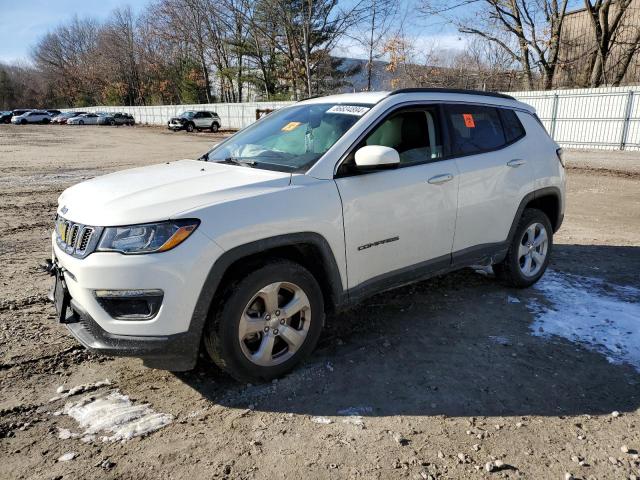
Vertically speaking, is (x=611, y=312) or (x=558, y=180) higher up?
(x=558, y=180)

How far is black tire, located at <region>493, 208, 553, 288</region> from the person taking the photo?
15.4ft

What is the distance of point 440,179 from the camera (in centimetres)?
386

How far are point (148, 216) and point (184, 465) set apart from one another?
4.32ft

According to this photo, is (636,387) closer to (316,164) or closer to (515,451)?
(515,451)

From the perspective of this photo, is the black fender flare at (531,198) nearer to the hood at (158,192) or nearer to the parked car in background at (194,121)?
the hood at (158,192)

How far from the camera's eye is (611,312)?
14.0ft

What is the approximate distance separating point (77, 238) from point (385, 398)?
208 cm

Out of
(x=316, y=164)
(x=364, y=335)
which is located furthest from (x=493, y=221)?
(x=316, y=164)

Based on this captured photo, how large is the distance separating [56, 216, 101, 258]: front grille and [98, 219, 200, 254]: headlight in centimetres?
9

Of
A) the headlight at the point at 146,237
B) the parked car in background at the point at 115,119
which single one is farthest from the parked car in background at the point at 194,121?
the headlight at the point at 146,237

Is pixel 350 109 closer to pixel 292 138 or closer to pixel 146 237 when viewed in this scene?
pixel 292 138

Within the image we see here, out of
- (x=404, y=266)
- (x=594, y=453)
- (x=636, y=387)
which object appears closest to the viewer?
(x=594, y=453)

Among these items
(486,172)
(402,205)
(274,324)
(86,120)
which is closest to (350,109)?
(402,205)

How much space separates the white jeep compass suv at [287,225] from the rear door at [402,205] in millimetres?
11
